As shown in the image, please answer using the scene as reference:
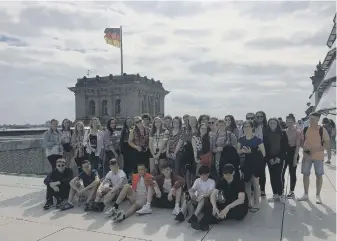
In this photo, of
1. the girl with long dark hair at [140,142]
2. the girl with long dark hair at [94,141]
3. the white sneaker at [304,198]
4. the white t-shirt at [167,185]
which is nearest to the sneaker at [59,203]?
the girl with long dark hair at [94,141]

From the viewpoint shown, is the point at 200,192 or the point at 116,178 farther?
the point at 116,178

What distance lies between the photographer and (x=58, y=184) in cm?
773

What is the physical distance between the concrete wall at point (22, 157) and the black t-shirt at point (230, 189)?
1274cm

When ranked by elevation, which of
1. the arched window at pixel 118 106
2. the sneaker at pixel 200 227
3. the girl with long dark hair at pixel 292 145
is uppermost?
the arched window at pixel 118 106

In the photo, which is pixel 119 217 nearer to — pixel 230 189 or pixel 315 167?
pixel 230 189

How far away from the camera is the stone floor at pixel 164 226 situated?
5527 millimetres

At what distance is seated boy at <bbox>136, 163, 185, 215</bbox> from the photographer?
683cm

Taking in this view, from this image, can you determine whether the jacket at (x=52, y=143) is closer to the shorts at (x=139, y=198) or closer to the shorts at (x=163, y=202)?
the shorts at (x=139, y=198)

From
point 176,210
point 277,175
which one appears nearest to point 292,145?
point 277,175

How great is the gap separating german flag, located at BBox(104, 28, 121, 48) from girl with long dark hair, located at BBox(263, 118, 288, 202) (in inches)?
2022

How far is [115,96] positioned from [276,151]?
5748cm

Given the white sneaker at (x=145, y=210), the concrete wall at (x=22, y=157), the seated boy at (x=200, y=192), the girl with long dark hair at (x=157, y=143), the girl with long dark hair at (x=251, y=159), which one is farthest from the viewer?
the concrete wall at (x=22, y=157)

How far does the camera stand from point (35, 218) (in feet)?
22.4

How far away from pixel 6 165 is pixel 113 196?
10.7 meters
